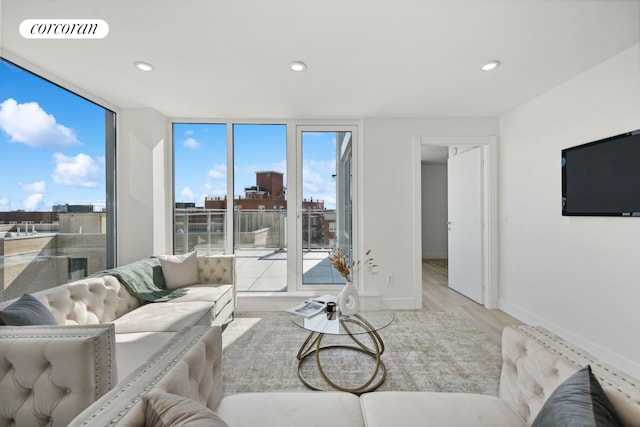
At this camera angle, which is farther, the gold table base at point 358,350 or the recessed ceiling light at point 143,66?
the recessed ceiling light at point 143,66

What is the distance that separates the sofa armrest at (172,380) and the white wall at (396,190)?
2.56 metres

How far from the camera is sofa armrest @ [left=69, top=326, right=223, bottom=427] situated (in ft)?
2.35

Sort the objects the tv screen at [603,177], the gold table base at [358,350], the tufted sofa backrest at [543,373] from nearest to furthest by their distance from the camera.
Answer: the tufted sofa backrest at [543,373] < the gold table base at [358,350] < the tv screen at [603,177]

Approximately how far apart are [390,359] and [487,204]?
8.10 feet

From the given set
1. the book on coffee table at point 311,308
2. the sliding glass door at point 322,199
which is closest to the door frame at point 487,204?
the sliding glass door at point 322,199

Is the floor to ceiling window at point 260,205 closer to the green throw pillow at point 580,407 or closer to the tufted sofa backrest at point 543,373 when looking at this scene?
the tufted sofa backrest at point 543,373

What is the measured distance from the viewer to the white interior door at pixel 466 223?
3.64 metres

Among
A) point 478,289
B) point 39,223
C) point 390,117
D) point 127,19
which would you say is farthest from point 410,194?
point 39,223

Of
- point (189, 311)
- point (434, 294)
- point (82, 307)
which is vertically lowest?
point (434, 294)

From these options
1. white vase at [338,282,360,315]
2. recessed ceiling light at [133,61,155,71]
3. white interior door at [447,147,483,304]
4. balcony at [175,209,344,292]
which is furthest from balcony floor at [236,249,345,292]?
recessed ceiling light at [133,61,155,71]

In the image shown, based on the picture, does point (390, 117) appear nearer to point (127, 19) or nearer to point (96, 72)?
point (127, 19)

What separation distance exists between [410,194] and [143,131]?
348 centimetres

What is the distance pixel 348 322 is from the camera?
2111mm

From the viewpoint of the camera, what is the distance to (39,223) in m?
2.36
